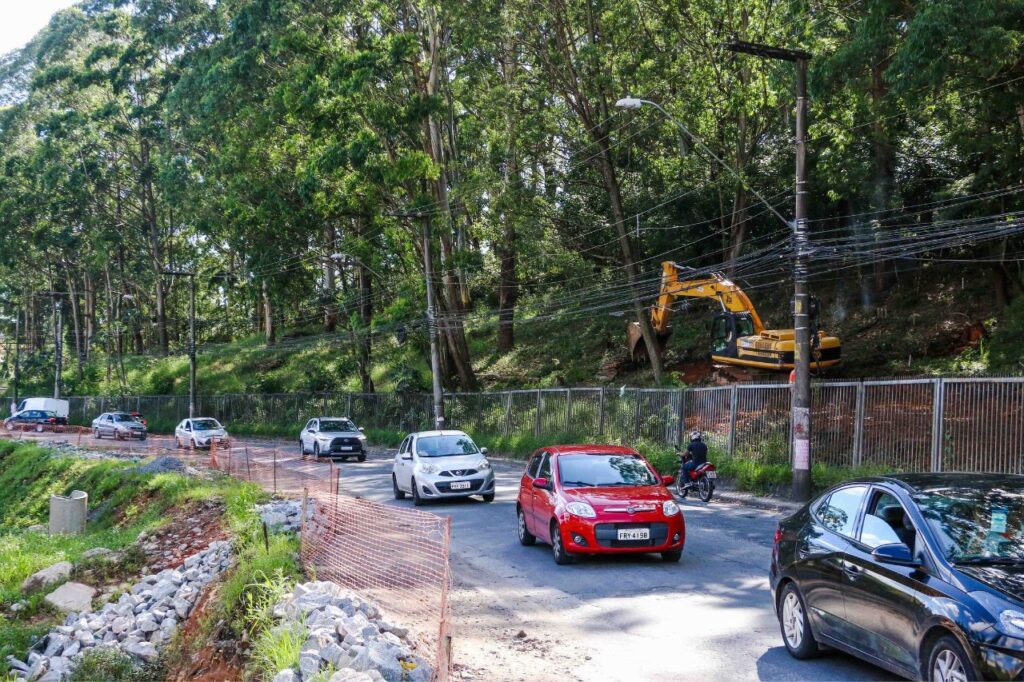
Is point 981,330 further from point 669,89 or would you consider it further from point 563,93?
point 563,93

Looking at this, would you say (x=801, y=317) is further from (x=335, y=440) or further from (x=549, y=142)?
(x=335, y=440)

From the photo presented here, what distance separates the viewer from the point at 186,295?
273ft

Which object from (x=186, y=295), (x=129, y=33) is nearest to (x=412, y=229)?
(x=129, y=33)

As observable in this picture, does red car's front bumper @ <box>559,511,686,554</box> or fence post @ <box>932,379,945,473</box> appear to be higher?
fence post @ <box>932,379,945,473</box>

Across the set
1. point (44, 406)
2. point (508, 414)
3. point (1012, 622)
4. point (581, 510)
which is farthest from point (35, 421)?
point (1012, 622)

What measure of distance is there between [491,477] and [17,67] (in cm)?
6798

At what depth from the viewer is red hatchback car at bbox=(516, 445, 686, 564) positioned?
12578mm

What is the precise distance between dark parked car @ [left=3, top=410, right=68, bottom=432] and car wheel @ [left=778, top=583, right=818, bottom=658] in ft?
186

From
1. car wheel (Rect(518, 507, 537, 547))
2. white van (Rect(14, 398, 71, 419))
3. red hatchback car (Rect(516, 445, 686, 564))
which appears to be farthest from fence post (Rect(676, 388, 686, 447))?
white van (Rect(14, 398, 71, 419))

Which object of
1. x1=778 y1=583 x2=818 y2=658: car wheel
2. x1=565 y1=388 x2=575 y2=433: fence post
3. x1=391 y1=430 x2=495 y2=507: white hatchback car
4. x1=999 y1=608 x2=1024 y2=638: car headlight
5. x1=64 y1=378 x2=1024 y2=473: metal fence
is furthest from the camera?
x1=565 y1=388 x2=575 y2=433: fence post

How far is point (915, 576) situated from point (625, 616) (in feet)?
13.8

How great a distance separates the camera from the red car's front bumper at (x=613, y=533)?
12.5 metres

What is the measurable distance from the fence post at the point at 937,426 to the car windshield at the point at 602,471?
7963 millimetres

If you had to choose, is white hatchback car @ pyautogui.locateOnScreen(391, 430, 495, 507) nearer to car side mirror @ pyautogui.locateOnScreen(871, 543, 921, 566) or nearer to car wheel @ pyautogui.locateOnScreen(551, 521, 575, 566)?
car wheel @ pyautogui.locateOnScreen(551, 521, 575, 566)
